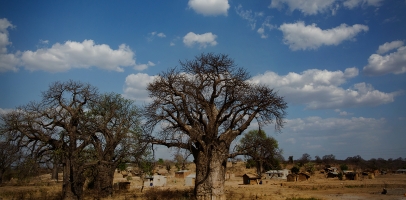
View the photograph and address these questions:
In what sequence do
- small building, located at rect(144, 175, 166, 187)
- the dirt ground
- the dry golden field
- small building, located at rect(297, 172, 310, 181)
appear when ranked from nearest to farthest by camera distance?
the dry golden field < the dirt ground < small building, located at rect(144, 175, 166, 187) < small building, located at rect(297, 172, 310, 181)

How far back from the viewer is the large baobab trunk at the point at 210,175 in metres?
13.5

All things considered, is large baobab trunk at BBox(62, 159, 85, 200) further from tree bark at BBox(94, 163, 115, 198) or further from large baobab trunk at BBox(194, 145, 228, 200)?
large baobab trunk at BBox(194, 145, 228, 200)

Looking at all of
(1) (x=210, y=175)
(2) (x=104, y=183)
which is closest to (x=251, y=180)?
(2) (x=104, y=183)

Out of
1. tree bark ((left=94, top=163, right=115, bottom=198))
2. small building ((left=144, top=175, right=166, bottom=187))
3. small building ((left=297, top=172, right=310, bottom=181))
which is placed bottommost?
small building ((left=297, top=172, right=310, bottom=181))

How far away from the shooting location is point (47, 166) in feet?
52.1

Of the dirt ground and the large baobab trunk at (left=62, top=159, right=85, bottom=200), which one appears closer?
the large baobab trunk at (left=62, top=159, right=85, bottom=200)

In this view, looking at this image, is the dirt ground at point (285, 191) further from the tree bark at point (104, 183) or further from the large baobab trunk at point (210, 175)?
the large baobab trunk at point (210, 175)

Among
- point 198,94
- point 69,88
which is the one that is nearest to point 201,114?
point 198,94

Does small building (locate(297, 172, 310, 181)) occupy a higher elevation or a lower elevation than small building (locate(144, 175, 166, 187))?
lower

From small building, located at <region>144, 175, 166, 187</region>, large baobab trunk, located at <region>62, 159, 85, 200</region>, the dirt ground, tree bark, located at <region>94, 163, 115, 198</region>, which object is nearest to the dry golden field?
the dirt ground

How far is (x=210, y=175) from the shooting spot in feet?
44.6

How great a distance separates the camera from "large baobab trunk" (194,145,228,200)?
44.3ft

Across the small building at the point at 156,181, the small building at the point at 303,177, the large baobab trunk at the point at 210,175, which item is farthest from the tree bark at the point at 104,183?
→ the small building at the point at 303,177

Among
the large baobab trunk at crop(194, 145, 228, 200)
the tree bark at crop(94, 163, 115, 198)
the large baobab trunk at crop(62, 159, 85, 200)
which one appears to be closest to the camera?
the large baobab trunk at crop(194, 145, 228, 200)
